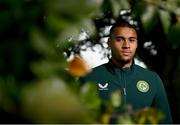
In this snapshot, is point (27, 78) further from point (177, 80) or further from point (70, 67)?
point (177, 80)

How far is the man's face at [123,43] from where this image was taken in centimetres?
532

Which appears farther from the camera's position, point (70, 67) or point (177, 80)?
point (177, 80)

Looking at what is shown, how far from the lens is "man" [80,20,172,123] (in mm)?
5270

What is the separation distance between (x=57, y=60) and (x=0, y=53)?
133 mm

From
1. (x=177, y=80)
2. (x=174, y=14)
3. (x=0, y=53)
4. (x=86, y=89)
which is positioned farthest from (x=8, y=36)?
(x=177, y=80)

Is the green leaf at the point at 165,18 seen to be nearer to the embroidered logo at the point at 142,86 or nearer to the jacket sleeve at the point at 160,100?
the jacket sleeve at the point at 160,100

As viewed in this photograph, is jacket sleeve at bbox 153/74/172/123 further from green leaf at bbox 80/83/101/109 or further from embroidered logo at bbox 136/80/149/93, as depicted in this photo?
green leaf at bbox 80/83/101/109

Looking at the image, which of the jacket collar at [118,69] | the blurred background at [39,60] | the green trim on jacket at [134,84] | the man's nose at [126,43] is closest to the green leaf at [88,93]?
the blurred background at [39,60]

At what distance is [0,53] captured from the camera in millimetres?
1329

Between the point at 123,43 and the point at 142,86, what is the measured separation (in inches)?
17.1

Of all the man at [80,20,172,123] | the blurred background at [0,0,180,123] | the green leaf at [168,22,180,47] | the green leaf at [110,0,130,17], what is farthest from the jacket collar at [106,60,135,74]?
the blurred background at [0,0,180,123]

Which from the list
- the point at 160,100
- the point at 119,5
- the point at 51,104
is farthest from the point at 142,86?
the point at 51,104

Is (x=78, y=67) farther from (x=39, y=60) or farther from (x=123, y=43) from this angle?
(x=123, y=43)

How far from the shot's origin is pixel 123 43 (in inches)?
211
